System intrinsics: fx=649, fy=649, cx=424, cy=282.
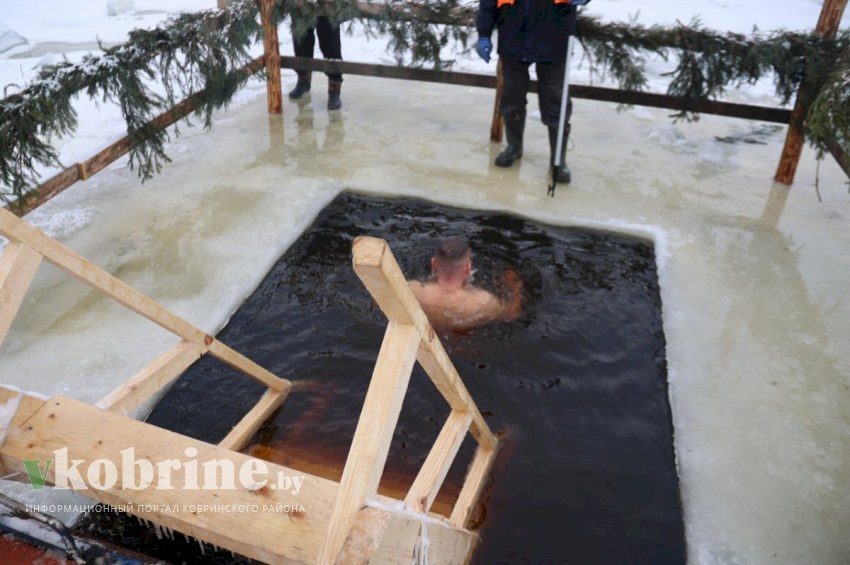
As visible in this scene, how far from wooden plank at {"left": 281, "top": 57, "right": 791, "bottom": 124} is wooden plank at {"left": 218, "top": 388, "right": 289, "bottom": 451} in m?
4.12

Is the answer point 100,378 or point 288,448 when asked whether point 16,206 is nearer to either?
point 100,378

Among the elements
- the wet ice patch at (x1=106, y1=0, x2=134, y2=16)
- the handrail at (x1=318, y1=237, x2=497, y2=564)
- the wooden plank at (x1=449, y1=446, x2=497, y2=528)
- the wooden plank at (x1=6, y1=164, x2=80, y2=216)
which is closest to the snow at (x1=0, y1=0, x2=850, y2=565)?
the wooden plank at (x1=6, y1=164, x2=80, y2=216)

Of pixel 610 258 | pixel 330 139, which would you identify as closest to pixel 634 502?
pixel 610 258

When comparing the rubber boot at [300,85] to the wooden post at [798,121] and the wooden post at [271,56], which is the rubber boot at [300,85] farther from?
the wooden post at [798,121]

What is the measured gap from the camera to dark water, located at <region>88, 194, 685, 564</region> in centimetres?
293

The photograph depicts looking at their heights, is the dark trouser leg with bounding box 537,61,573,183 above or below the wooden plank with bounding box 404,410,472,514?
above

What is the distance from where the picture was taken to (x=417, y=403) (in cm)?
362

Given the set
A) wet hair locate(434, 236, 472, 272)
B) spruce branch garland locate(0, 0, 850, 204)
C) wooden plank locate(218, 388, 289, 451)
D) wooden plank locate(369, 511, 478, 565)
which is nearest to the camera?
wooden plank locate(369, 511, 478, 565)

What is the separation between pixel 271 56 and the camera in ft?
22.5

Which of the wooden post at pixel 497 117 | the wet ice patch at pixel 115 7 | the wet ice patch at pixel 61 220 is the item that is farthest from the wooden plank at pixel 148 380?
the wet ice patch at pixel 115 7

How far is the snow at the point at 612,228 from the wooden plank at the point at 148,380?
0.81 meters

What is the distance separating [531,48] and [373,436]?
4.60 m

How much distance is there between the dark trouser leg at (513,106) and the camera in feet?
18.9

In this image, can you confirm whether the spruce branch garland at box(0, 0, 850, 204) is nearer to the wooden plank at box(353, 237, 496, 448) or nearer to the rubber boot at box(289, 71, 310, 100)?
the rubber boot at box(289, 71, 310, 100)
